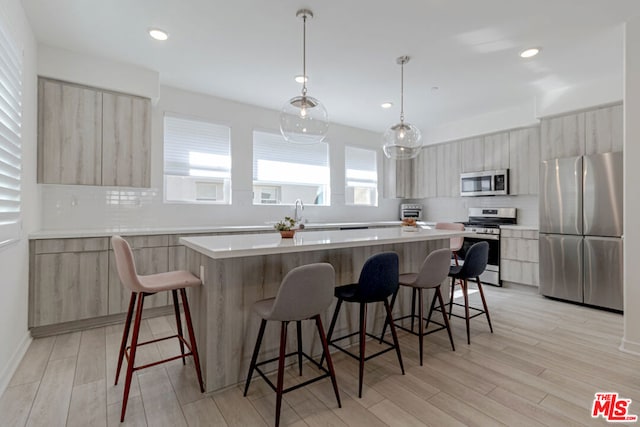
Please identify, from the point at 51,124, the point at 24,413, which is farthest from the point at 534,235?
the point at 51,124

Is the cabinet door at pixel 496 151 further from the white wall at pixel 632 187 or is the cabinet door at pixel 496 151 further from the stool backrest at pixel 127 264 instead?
the stool backrest at pixel 127 264

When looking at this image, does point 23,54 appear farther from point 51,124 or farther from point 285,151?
point 285,151

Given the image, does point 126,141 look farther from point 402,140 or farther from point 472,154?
point 472,154

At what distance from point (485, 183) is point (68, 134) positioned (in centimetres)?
565

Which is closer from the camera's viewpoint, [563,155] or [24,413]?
[24,413]

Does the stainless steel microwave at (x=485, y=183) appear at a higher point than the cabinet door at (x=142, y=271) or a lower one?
higher

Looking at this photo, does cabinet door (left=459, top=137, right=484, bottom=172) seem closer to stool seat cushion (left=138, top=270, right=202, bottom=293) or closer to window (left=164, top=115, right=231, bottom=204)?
window (left=164, top=115, right=231, bottom=204)

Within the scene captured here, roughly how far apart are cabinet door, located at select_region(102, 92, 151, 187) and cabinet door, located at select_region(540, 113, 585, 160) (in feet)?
16.9

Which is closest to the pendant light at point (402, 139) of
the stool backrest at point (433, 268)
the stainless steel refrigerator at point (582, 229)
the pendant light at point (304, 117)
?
the pendant light at point (304, 117)

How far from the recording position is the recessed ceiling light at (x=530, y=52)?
315cm

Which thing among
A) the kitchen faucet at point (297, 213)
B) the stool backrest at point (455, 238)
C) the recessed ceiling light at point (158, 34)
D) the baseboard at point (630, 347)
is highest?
the recessed ceiling light at point (158, 34)

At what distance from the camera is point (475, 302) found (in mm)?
4055

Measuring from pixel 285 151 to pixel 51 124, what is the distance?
2923 mm

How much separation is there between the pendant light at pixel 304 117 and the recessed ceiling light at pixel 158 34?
4.14ft
